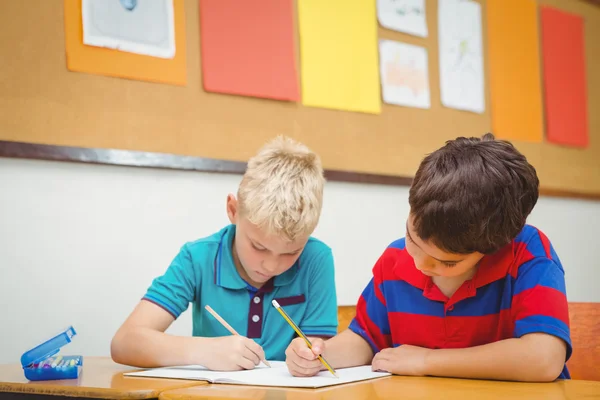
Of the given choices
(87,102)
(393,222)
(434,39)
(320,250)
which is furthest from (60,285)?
(434,39)

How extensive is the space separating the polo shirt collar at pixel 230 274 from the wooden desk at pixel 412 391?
1.61ft

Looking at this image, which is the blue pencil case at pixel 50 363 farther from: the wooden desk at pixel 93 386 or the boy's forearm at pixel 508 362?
the boy's forearm at pixel 508 362

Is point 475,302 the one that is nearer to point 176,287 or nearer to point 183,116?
point 176,287

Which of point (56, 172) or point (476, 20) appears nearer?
point (56, 172)

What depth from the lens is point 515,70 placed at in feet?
8.53

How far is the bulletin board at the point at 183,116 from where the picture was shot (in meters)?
1.56

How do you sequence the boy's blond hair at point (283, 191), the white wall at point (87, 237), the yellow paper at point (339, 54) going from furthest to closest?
the yellow paper at point (339, 54)
the white wall at point (87, 237)
the boy's blond hair at point (283, 191)

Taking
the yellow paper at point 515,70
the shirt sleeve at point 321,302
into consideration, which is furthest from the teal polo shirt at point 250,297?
the yellow paper at point 515,70

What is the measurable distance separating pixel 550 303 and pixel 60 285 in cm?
112

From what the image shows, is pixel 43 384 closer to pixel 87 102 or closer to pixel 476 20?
pixel 87 102

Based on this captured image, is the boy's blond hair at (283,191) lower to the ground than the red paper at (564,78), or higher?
lower

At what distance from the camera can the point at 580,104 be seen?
2.78 m

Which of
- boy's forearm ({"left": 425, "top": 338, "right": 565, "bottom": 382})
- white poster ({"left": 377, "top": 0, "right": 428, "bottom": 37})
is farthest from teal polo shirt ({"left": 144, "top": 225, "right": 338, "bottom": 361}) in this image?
white poster ({"left": 377, "top": 0, "right": 428, "bottom": 37})

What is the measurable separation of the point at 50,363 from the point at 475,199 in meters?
0.69
